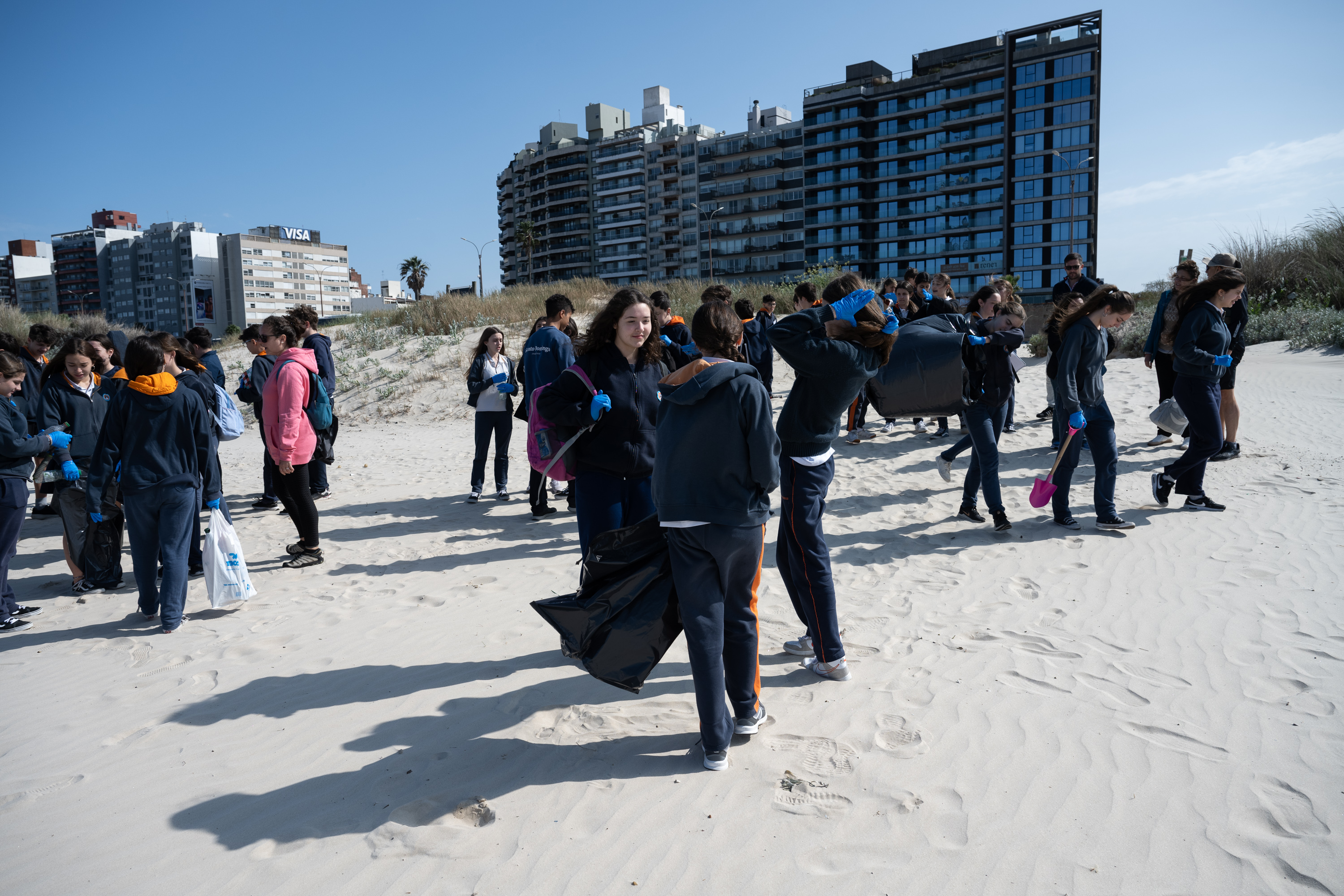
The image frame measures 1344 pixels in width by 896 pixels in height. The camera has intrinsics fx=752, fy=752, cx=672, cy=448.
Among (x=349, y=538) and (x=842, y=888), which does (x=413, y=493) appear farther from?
(x=842, y=888)

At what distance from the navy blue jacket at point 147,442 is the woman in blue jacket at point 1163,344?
24.9 ft

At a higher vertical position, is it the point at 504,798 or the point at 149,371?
the point at 149,371

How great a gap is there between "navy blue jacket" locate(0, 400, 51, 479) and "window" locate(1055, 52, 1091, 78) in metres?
82.9

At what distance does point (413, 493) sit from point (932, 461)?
6.06 meters

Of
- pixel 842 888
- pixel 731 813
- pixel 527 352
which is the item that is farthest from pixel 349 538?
pixel 842 888

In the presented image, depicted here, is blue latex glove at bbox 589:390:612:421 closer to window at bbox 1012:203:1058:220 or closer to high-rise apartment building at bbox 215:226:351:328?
window at bbox 1012:203:1058:220

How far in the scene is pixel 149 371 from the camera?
456 cm

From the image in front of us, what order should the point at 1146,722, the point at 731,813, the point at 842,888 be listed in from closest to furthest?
the point at 842,888 → the point at 731,813 → the point at 1146,722

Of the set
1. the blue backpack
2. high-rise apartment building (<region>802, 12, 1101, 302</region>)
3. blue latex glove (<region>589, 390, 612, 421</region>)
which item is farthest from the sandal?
high-rise apartment building (<region>802, 12, 1101, 302</region>)

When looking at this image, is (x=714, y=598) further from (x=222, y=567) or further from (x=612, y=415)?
(x=222, y=567)

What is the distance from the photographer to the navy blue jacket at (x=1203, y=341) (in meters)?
5.88

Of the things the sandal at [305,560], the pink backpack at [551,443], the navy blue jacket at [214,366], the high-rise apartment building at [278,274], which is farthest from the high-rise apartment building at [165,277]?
the pink backpack at [551,443]

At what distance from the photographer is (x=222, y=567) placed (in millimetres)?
A: 4773

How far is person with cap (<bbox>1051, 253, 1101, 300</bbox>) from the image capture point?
8.80 metres
